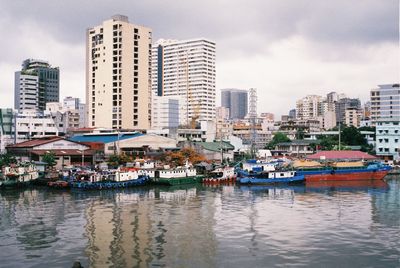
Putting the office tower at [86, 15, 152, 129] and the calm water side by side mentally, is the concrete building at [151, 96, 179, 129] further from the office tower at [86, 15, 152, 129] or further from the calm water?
the calm water

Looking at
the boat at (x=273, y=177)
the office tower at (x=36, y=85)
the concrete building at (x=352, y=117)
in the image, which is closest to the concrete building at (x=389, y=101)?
the concrete building at (x=352, y=117)

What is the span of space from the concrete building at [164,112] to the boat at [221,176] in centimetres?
6909

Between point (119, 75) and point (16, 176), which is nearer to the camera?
point (16, 176)

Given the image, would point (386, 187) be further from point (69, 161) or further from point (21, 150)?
point (21, 150)

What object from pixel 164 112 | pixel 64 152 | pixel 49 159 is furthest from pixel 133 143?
pixel 164 112

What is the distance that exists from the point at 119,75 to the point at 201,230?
65418 millimetres

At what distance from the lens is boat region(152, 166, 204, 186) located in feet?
188

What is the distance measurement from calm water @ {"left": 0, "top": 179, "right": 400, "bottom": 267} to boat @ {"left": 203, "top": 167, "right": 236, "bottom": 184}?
13378mm

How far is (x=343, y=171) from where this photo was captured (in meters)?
62.4

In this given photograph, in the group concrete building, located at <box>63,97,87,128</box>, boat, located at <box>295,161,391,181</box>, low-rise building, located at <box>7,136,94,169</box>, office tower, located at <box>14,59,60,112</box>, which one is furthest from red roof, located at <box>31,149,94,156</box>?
office tower, located at <box>14,59,60,112</box>

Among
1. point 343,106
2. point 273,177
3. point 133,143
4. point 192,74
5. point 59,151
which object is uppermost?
point 192,74

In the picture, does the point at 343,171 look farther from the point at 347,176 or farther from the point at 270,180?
the point at 270,180

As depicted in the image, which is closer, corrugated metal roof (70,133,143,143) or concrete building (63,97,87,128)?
corrugated metal roof (70,133,143,143)

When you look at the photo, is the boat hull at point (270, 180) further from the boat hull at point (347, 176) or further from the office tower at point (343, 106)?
the office tower at point (343, 106)
